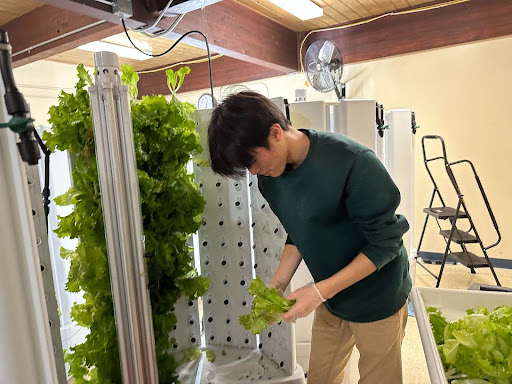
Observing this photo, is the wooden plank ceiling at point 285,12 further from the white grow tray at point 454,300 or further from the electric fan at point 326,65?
the white grow tray at point 454,300

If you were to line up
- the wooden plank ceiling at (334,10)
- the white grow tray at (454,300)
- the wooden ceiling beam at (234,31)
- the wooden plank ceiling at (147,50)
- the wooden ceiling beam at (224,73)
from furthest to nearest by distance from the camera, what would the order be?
the wooden ceiling beam at (224,73) < the wooden plank ceiling at (147,50) < the wooden plank ceiling at (334,10) < the wooden ceiling beam at (234,31) < the white grow tray at (454,300)

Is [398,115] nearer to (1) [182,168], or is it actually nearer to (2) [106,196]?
(1) [182,168]

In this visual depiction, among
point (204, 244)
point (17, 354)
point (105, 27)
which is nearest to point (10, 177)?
point (17, 354)

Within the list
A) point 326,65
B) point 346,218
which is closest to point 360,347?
point 346,218

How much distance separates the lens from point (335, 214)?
1.16 m

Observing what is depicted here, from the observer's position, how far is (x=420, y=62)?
13.4ft

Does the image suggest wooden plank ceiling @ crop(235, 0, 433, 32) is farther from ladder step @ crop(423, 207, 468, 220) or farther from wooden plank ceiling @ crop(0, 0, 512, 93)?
ladder step @ crop(423, 207, 468, 220)

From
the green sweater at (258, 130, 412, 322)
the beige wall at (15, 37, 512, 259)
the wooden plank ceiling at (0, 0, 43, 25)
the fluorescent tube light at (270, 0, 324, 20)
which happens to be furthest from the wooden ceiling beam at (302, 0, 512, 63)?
the green sweater at (258, 130, 412, 322)

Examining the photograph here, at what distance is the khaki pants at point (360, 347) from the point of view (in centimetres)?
126

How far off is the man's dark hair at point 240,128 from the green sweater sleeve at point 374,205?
27cm

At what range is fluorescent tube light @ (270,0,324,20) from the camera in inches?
126

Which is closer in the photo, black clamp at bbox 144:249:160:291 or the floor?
black clamp at bbox 144:249:160:291

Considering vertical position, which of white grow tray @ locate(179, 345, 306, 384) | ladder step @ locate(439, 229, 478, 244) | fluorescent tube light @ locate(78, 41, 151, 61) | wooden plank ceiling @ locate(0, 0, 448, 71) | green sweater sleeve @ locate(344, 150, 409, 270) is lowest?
ladder step @ locate(439, 229, 478, 244)

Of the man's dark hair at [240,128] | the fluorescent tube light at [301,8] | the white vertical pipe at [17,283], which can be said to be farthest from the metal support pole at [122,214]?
the fluorescent tube light at [301,8]
